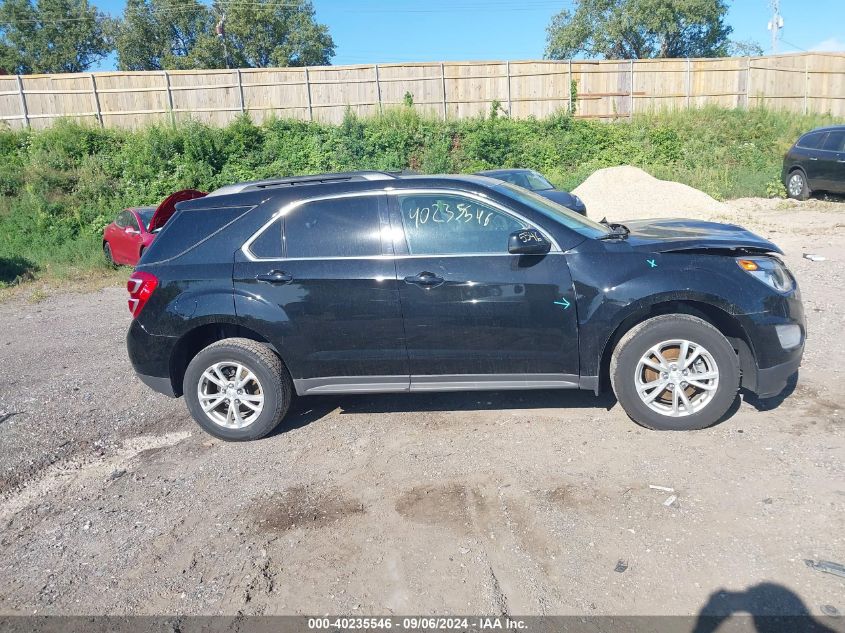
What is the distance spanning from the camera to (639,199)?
17.2m

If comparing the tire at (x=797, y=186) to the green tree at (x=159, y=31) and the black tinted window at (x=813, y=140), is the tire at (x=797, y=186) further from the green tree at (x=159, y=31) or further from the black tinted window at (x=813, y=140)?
the green tree at (x=159, y=31)

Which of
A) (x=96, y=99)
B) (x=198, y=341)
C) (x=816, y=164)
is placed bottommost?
(x=198, y=341)

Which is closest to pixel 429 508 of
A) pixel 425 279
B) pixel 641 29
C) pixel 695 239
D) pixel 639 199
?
pixel 425 279

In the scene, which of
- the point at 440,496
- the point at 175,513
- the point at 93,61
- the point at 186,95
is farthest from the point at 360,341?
the point at 93,61

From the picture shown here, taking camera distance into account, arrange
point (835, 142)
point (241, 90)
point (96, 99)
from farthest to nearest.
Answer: point (241, 90) → point (96, 99) → point (835, 142)

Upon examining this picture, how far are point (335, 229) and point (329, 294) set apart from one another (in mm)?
489

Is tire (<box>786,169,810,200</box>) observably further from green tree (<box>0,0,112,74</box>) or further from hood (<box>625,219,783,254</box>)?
green tree (<box>0,0,112,74</box>)

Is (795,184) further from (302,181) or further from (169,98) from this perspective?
(169,98)

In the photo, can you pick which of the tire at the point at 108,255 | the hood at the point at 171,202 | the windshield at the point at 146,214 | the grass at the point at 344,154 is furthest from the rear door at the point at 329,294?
the grass at the point at 344,154

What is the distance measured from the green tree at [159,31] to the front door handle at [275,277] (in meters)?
51.0

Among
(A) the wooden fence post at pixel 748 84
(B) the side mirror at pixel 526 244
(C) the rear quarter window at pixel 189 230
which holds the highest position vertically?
(A) the wooden fence post at pixel 748 84

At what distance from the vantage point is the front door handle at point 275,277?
4.80 metres

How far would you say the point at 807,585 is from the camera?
9.89ft

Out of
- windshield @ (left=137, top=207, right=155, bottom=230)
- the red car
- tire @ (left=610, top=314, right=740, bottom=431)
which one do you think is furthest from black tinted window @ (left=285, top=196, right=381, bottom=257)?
windshield @ (left=137, top=207, right=155, bottom=230)
